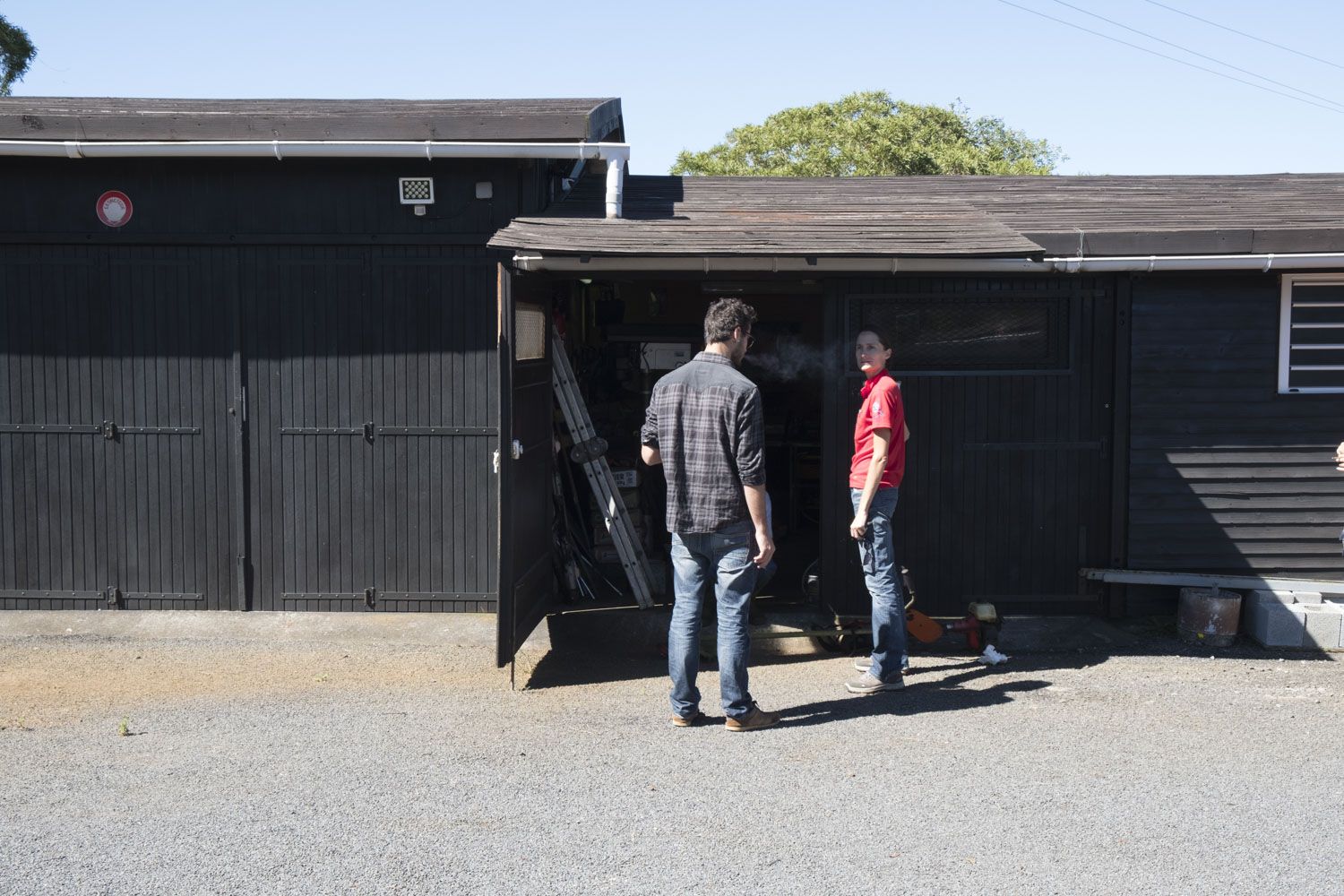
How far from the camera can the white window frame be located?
8.20 m

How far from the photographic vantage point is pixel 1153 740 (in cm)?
600

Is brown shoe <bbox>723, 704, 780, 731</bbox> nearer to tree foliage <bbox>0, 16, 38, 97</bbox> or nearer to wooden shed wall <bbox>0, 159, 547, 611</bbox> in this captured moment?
wooden shed wall <bbox>0, 159, 547, 611</bbox>

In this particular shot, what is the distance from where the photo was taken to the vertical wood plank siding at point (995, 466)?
8188 millimetres

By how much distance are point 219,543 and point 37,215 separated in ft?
7.88

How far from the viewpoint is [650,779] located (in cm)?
542

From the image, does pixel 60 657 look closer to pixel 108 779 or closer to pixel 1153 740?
pixel 108 779

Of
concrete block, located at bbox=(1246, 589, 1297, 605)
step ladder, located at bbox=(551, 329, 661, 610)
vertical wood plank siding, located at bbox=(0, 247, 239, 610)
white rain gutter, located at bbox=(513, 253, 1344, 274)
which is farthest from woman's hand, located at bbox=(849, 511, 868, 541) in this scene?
vertical wood plank siding, located at bbox=(0, 247, 239, 610)

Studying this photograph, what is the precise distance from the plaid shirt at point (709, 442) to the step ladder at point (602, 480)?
7.16 feet

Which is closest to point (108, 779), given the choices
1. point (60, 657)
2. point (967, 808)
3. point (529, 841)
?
point (529, 841)

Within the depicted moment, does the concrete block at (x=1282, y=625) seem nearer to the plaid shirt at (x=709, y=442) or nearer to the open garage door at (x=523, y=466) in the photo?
the plaid shirt at (x=709, y=442)

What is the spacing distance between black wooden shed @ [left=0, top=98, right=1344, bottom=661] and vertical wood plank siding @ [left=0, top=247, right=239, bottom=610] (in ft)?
0.06

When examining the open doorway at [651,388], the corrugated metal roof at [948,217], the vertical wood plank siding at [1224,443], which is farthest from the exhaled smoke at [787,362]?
the vertical wood plank siding at [1224,443]

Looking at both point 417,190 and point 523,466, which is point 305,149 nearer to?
point 417,190

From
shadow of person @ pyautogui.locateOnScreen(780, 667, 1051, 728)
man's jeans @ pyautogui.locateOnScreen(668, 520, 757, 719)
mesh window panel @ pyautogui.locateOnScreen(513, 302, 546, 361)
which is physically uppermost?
mesh window panel @ pyautogui.locateOnScreen(513, 302, 546, 361)
